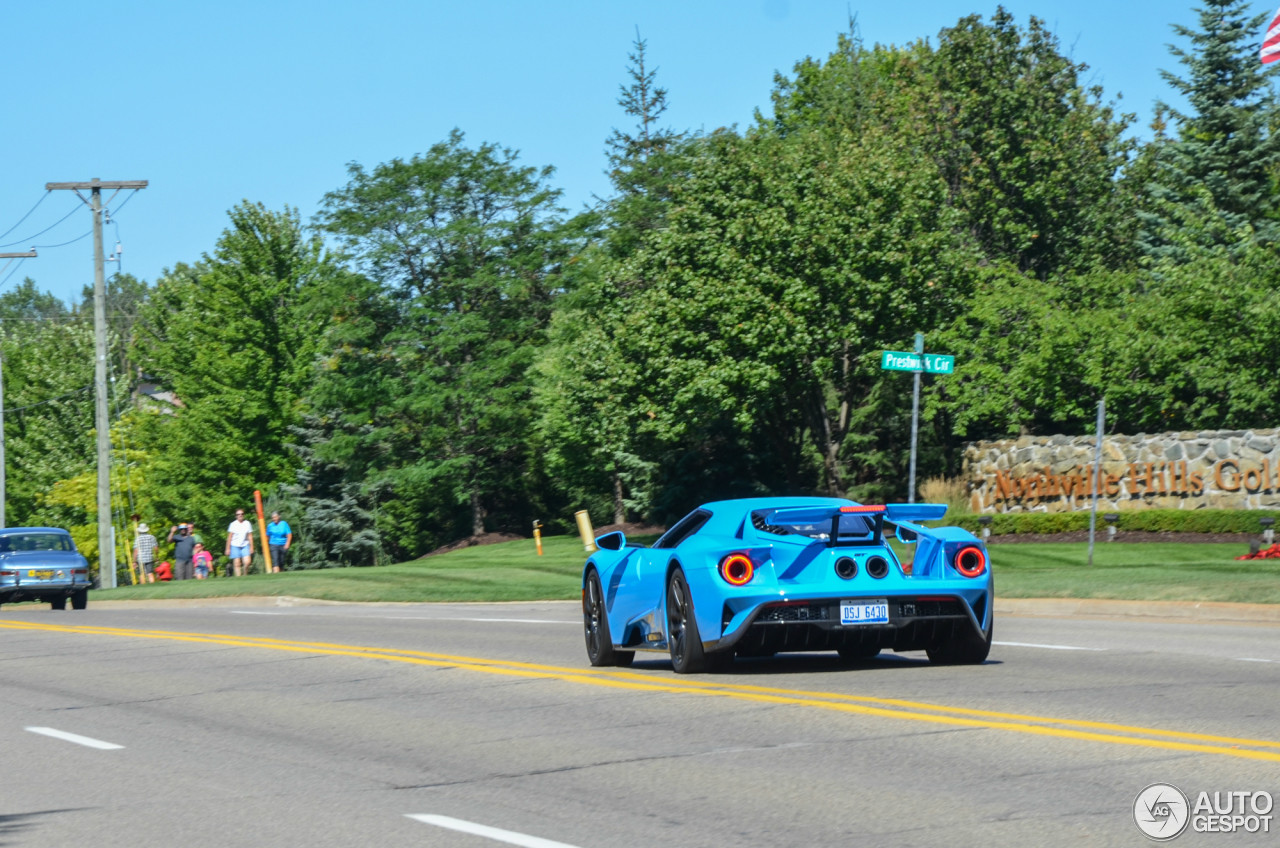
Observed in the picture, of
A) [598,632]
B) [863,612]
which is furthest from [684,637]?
[598,632]

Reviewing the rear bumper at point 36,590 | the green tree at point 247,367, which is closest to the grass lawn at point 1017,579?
the rear bumper at point 36,590

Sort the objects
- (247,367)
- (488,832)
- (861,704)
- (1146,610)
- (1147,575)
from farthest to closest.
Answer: (247,367)
(1147,575)
(1146,610)
(861,704)
(488,832)

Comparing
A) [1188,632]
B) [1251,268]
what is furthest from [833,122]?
[1188,632]

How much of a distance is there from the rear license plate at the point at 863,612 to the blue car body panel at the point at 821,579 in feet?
0.07

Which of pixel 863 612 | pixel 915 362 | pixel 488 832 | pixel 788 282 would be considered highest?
pixel 788 282

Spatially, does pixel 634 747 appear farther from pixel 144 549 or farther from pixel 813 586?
pixel 144 549

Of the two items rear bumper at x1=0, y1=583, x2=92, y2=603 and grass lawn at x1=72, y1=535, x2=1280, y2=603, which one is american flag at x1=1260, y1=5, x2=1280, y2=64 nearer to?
grass lawn at x1=72, y1=535, x2=1280, y2=603

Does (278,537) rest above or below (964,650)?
above

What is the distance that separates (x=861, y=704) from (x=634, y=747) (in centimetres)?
193

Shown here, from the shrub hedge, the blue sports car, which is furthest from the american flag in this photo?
the blue sports car

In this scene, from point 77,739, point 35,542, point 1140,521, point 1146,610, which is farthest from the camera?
point 1140,521

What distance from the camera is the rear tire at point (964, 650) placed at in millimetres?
11875

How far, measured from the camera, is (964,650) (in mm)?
12078

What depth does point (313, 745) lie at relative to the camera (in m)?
9.46
